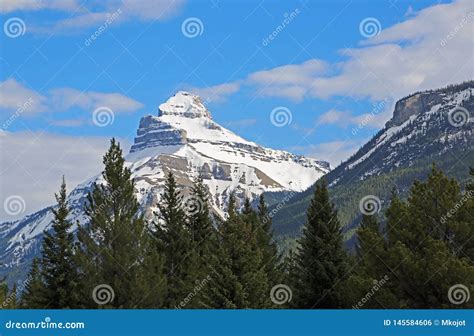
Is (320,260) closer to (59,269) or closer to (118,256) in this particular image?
(118,256)

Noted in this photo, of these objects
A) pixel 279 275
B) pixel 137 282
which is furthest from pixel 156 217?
pixel 137 282

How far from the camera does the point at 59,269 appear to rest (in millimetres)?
38188

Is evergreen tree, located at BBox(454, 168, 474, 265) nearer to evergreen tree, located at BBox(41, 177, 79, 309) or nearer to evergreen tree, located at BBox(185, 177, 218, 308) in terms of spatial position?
evergreen tree, located at BBox(185, 177, 218, 308)

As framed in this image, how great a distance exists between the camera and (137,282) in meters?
34.3

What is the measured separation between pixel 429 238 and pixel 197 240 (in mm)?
21251

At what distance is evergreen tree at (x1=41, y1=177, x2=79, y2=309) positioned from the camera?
37375mm

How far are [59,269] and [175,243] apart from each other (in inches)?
339

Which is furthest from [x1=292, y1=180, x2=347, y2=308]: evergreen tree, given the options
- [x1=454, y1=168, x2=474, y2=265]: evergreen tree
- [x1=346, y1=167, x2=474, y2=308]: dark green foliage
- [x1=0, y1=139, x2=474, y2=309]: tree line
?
[x1=454, y1=168, x2=474, y2=265]: evergreen tree

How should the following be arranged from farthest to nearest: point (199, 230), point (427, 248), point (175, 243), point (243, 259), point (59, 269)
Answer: point (199, 230) → point (175, 243) → point (59, 269) → point (243, 259) → point (427, 248)

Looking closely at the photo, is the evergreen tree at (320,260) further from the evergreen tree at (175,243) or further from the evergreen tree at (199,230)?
the evergreen tree at (175,243)

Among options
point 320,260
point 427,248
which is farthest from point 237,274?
point 427,248

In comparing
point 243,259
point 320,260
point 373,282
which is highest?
point 243,259

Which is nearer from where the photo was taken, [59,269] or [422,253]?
[422,253]
